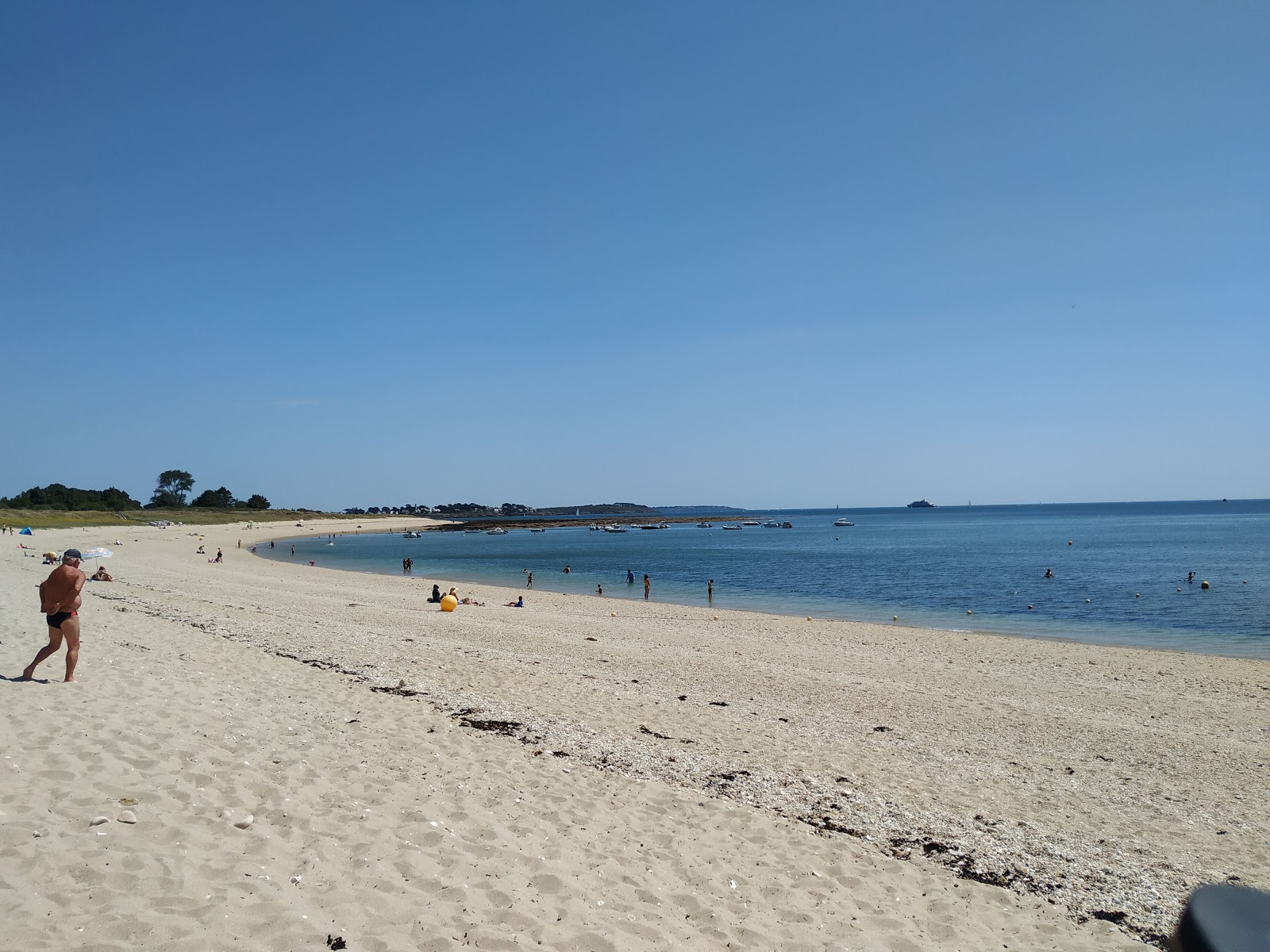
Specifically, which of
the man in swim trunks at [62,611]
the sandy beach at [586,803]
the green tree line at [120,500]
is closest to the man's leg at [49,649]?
the man in swim trunks at [62,611]

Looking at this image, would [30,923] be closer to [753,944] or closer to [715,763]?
[753,944]

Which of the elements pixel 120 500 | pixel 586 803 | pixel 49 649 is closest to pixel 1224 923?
pixel 586 803

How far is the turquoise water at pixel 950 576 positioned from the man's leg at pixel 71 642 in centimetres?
2468

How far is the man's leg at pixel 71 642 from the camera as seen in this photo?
9.42m

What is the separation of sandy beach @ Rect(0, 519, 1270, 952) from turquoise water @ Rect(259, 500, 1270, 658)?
43.5 ft

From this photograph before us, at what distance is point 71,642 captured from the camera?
962cm

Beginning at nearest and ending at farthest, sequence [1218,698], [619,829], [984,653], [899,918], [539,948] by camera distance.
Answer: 1. [539,948]
2. [899,918]
3. [619,829]
4. [1218,698]
5. [984,653]

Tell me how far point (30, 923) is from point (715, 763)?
250 inches

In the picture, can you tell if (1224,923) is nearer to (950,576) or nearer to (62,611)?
(62,611)

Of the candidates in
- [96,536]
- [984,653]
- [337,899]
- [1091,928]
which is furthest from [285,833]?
[96,536]

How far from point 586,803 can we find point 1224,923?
5249mm

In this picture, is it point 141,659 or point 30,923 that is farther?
point 141,659

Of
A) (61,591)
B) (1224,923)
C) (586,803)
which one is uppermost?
(61,591)

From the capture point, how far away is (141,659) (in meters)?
11.4
